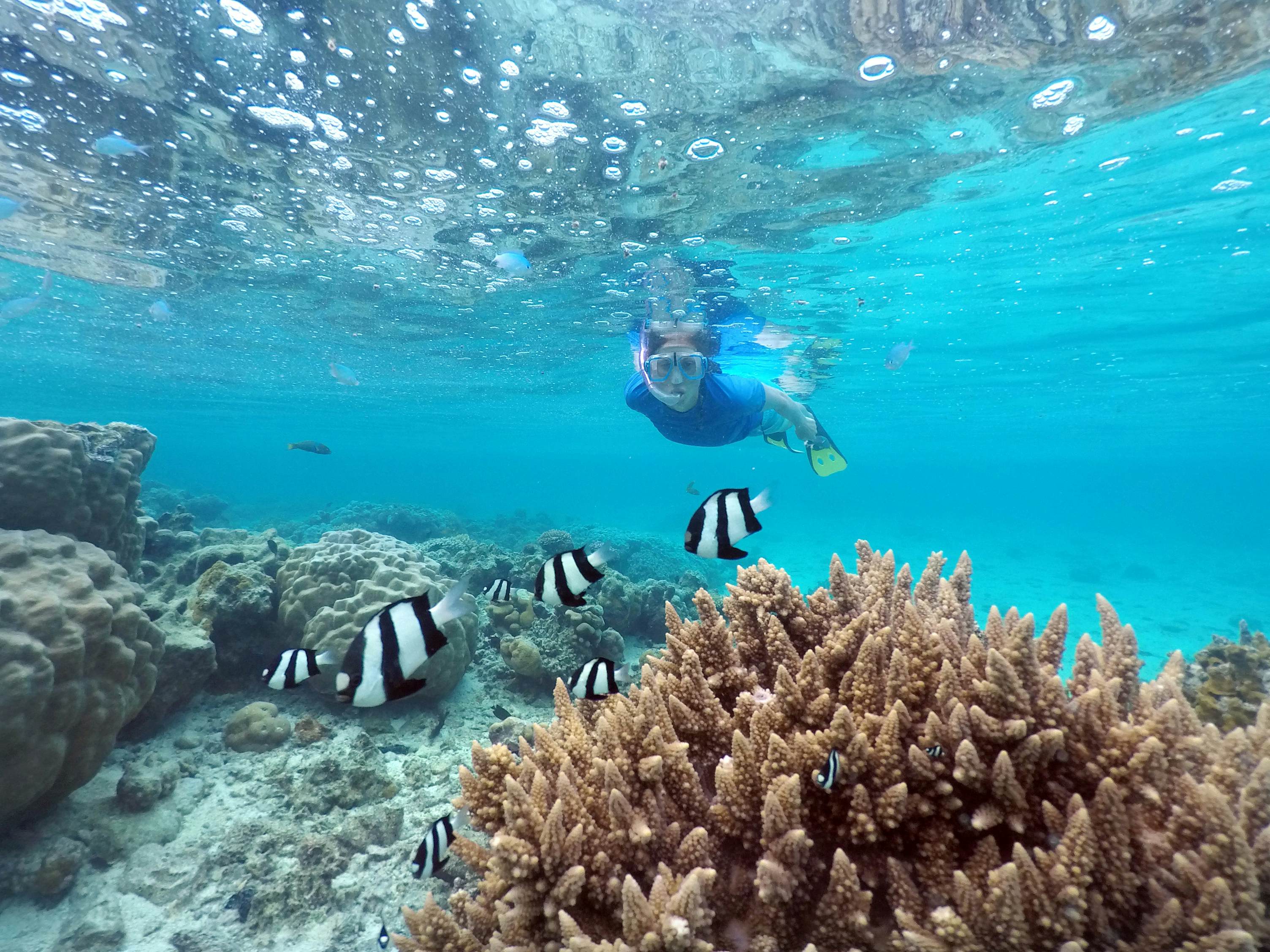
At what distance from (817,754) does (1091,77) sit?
11687 millimetres

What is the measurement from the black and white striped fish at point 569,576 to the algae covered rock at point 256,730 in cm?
535

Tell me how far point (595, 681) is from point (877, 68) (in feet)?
32.0

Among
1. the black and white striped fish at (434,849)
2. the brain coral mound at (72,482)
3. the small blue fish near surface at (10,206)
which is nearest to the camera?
the black and white striped fish at (434,849)

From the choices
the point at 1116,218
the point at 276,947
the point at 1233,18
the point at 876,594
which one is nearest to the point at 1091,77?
the point at 1233,18

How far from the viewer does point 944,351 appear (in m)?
26.0

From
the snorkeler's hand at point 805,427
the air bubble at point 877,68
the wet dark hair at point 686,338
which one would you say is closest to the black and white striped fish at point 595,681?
the snorkeler's hand at point 805,427

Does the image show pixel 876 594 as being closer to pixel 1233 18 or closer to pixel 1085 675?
pixel 1085 675

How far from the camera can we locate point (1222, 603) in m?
25.5

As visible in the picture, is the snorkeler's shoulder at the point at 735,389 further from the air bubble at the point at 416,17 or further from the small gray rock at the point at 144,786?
the small gray rock at the point at 144,786

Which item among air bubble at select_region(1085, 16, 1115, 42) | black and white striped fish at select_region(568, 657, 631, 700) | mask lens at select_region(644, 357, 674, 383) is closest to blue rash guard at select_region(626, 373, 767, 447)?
mask lens at select_region(644, 357, 674, 383)

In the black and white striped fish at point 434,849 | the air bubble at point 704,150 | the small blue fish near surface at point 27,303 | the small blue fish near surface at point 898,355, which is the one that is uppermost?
the air bubble at point 704,150

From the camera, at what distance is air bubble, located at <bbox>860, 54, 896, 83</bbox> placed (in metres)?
8.34

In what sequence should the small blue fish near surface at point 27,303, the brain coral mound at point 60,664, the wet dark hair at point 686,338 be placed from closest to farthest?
the brain coral mound at point 60,664 → the small blue fish near surface at point 27,303 → the wet dark hair at point 686,338

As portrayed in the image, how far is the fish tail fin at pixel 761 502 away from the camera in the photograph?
11.2 feet
